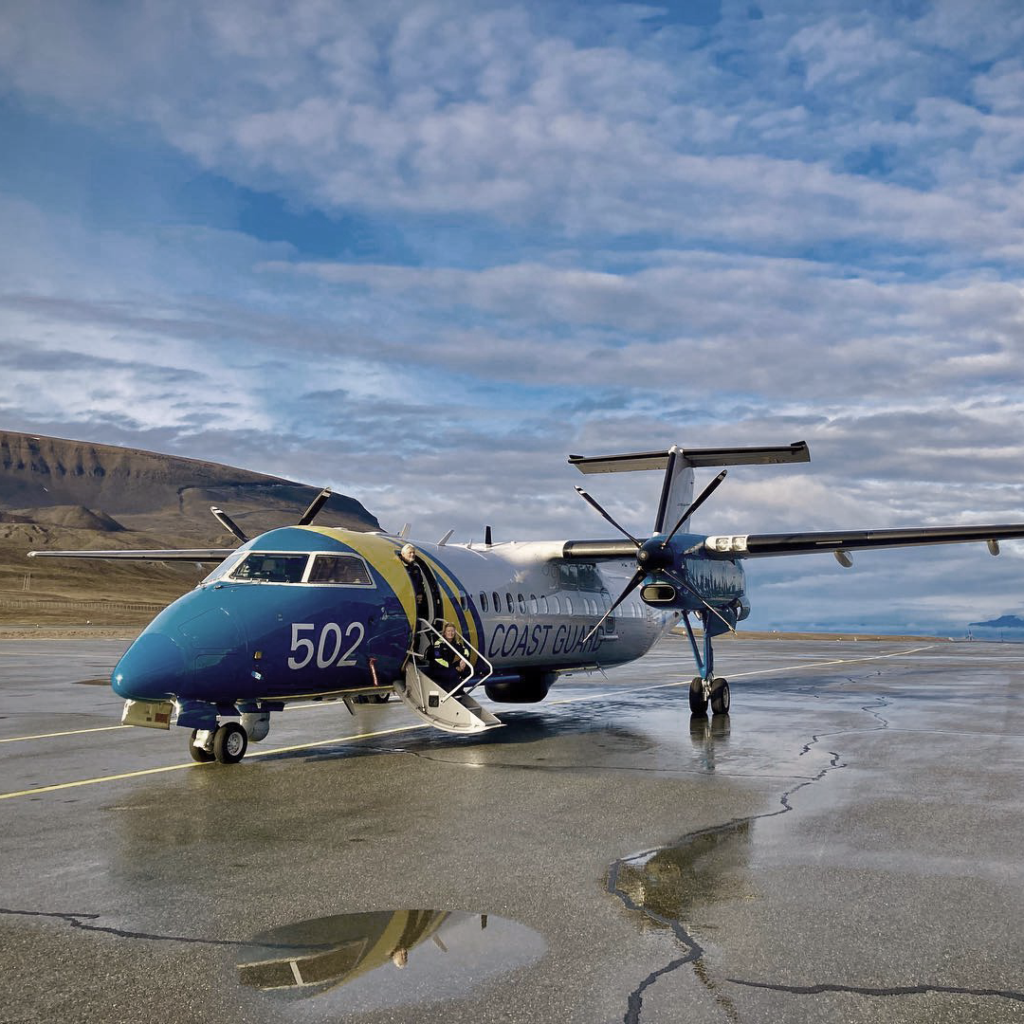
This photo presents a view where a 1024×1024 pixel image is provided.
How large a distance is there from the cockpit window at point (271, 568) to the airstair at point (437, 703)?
2.40 metres

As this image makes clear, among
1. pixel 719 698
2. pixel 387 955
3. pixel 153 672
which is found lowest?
pixel 719 698

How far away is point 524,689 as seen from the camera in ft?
69.9

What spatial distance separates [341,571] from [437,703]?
2501mm

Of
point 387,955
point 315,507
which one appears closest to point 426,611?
point 315,507

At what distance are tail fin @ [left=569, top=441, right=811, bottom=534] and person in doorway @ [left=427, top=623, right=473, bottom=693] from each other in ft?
18.3

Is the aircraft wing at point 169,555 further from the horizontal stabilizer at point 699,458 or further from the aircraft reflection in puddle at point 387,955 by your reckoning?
the aircraft reflection in puddle at point 387,955

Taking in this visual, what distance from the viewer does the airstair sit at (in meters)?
14.2

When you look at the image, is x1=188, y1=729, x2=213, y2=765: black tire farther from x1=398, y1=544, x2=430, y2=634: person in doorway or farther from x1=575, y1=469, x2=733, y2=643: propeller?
x1=575, y1=469, x2=733, y2=643: propeller

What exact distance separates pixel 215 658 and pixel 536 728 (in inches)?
287

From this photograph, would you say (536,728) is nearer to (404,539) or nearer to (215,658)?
(404,539)

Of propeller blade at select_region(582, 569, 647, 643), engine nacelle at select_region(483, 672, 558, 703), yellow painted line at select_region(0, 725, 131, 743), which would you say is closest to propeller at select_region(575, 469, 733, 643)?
propeller blade at select_region(582, 569, 647, 643)

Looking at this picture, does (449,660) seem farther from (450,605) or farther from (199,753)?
(199,753)

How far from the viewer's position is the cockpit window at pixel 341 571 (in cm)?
1361

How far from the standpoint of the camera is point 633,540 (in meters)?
19.2
